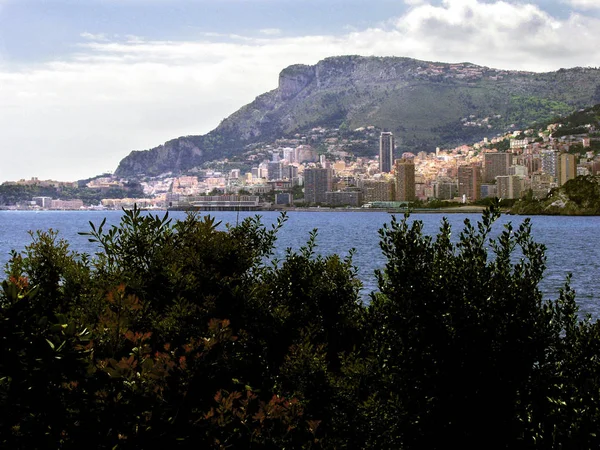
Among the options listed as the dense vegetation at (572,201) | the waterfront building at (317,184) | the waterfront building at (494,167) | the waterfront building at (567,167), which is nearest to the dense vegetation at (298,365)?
the dense vegetation at (572,201)

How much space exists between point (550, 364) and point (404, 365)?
1.14m

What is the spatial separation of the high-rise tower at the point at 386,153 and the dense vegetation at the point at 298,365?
192m

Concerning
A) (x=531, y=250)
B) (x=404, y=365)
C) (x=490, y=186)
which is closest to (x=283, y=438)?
(x=404, y=365)

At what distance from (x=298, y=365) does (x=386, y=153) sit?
7635 inches

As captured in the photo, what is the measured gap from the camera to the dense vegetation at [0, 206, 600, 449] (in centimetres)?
377

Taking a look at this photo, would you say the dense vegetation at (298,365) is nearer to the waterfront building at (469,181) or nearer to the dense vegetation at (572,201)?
the dense vegetation at (572,201)

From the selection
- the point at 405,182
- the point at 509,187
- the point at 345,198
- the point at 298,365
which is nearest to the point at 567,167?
the point at 509,187

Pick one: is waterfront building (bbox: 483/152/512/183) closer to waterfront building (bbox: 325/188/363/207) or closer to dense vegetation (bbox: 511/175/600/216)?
waterfront building (bbox: 325/188/363/207)

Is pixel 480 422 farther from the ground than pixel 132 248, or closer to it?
closer to it

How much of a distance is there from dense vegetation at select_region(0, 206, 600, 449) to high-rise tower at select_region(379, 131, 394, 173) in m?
192

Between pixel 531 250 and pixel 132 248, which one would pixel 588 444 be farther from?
pixel 132 248

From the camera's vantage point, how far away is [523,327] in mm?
4996

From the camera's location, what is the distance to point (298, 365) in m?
5.53

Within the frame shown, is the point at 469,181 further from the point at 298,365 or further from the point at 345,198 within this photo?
the point at 298,365
